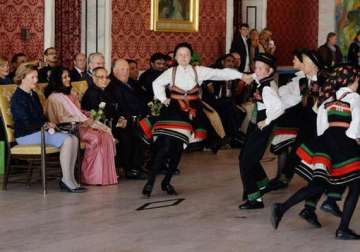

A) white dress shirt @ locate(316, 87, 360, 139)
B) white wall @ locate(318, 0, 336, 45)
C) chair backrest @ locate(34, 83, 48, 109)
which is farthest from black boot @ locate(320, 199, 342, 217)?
white wall @ locate(318, 0, 336, 45)

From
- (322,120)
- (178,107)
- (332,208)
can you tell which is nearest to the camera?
(322,120)

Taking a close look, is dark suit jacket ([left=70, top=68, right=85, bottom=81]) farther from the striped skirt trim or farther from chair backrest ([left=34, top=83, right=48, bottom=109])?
the striped skirt trim

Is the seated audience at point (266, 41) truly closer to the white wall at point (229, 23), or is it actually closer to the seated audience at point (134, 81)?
the white wall at point (229, 23)

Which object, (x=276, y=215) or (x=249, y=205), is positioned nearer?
(x=276, y=215)

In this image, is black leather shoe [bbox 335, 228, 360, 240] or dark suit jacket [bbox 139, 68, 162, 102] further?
dark suit jacket [bbox 139, 68, 162, 102]

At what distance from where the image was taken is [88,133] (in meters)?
10.4

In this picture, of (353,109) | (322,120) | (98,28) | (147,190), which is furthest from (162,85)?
(98,28)

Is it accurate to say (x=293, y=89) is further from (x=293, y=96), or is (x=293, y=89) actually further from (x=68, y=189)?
(x=68, y=189)

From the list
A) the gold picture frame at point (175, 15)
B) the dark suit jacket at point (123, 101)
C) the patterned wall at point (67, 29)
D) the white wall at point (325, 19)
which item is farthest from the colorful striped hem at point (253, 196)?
the white wall at point (325, 19)

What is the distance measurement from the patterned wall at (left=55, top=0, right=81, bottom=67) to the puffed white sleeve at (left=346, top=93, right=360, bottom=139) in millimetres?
7510

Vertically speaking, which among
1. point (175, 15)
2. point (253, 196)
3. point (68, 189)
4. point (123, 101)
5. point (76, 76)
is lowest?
point (68, 189)

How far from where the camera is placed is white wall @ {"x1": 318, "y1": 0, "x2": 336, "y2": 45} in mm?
21922

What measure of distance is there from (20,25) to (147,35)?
3.10m

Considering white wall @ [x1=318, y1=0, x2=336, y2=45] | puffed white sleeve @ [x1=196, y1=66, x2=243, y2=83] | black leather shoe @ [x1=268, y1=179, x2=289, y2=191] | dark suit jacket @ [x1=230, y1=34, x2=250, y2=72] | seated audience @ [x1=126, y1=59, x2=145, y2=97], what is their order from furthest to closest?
white wall @ [x1=318, y1=0, x2=336, y2=45] → dark suit jacket @ [x1=230, y1=34, x2=250, y2=72] → seated audience @ [x1=126, y1=59, x2=145, y2=97] → black leather shoe @ [x1=268, y1=179, x2=289, y2=191] → puffed white sleeve @ [x1=196, y1=66, x2=243, y2=83]
